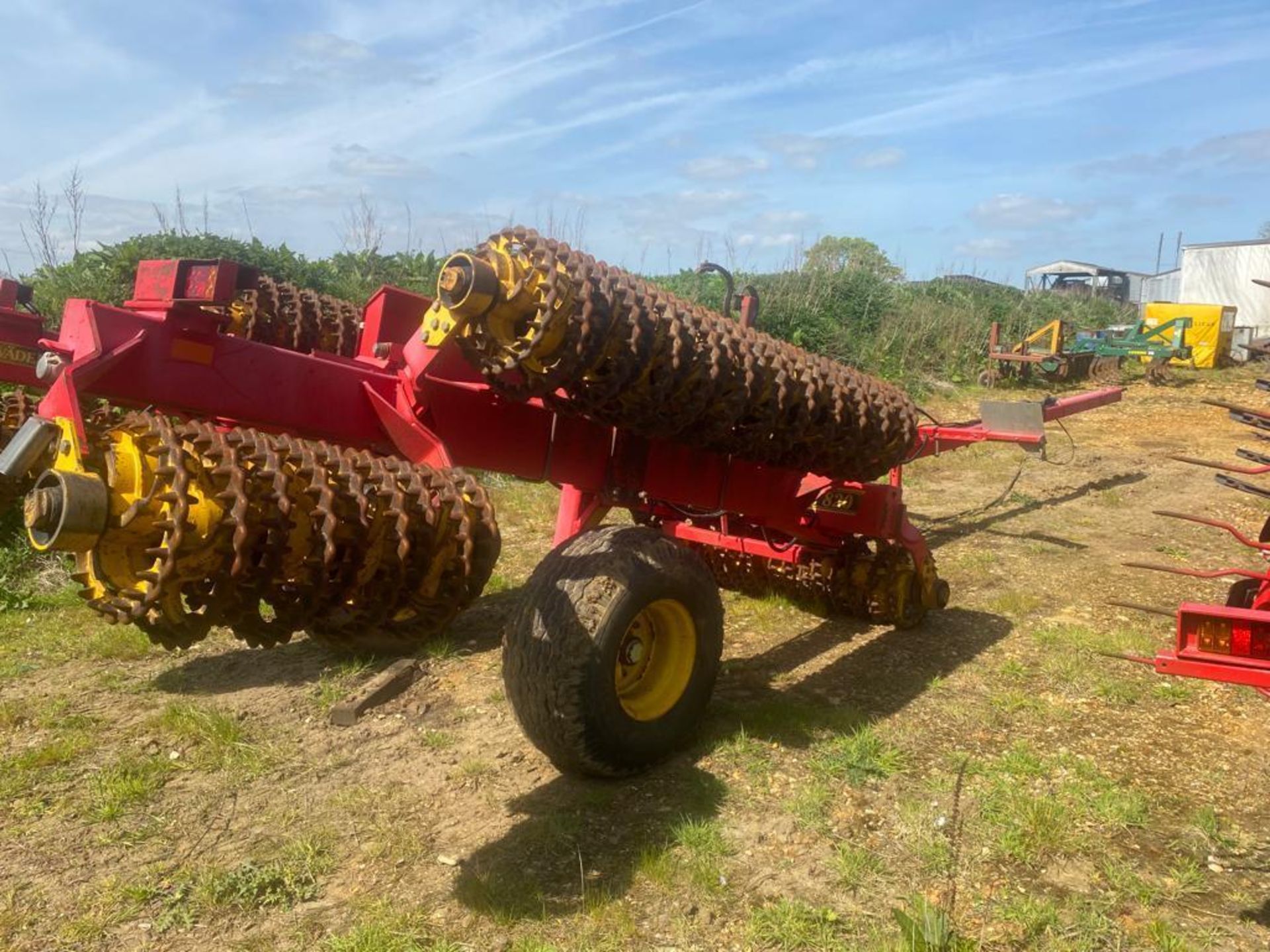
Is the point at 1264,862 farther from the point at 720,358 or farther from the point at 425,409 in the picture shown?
the point at 425,409

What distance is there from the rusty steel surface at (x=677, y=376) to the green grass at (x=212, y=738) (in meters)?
1.75

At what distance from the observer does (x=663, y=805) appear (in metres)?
3.36

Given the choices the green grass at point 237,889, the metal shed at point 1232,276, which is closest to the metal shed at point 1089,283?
the metal shed at point 1232,276

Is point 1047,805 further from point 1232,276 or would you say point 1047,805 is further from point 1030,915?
point 1232,276

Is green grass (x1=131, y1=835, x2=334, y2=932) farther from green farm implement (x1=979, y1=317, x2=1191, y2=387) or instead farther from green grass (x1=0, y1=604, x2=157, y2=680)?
green farm implement (x1=979, y1=317, x2=1191, y2=387)

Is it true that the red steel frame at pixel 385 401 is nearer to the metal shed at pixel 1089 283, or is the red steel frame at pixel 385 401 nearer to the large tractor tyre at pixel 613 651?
the large tractor tyre at pixel 613 651

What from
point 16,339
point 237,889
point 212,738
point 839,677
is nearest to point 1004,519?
point 839,677

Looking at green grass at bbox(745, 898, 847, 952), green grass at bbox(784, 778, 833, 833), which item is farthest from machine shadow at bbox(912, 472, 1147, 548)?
green grass at bbox(745, 898, 847, 952)

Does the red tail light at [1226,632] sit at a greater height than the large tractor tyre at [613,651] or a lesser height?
greater

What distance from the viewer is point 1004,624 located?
5.57 meters

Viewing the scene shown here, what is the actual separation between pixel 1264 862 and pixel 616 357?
8.67ft

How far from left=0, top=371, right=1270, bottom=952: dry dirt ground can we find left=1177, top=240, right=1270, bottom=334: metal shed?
35.4m

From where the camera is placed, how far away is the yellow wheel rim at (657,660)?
353 cm

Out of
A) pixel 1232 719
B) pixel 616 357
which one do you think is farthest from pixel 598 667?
pixel 1232 719
